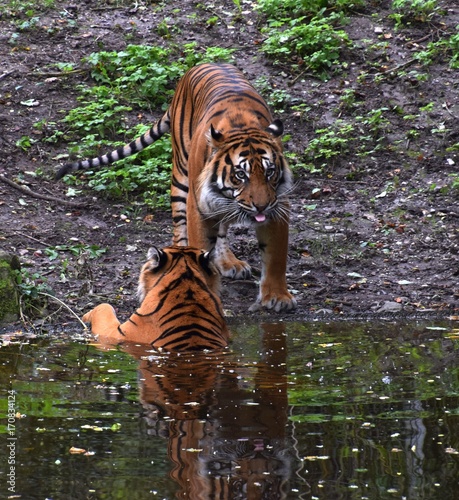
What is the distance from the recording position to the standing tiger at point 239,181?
20.4ft

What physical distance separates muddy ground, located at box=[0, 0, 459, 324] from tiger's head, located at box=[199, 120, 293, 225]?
0.70m

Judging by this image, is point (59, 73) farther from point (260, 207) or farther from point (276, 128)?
point (260, 207)

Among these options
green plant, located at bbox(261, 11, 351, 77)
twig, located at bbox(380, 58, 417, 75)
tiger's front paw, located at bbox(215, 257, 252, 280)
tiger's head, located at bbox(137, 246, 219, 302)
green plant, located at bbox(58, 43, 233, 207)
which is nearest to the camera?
tiger's head, located at bbox(137, 246, 219, 302)

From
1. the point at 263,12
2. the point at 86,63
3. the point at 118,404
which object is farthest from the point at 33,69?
the point at 118,404

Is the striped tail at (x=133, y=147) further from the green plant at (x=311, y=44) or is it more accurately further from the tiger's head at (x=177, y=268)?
the tiger's head at (x=177, y=268)

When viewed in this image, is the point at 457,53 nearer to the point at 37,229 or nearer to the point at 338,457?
the point at 37,229

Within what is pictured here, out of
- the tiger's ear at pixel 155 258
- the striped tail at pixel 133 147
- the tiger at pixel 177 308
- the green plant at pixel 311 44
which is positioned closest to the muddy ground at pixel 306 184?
the green plant at pixel 311 44

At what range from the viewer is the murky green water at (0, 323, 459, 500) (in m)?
3.05

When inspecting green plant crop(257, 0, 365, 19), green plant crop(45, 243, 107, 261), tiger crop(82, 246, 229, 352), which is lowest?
tiger crop(82, 246, 229, 352)

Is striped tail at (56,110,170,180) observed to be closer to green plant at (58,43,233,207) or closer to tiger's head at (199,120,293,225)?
green plant at (58,43,233,207)

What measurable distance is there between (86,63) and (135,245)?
3.32m

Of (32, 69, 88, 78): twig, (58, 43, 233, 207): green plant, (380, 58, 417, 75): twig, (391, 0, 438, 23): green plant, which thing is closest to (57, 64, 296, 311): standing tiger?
(58, 43, 233, 207): green plant

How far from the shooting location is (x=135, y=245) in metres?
7.45

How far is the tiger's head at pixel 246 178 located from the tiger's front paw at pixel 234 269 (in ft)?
1.97
